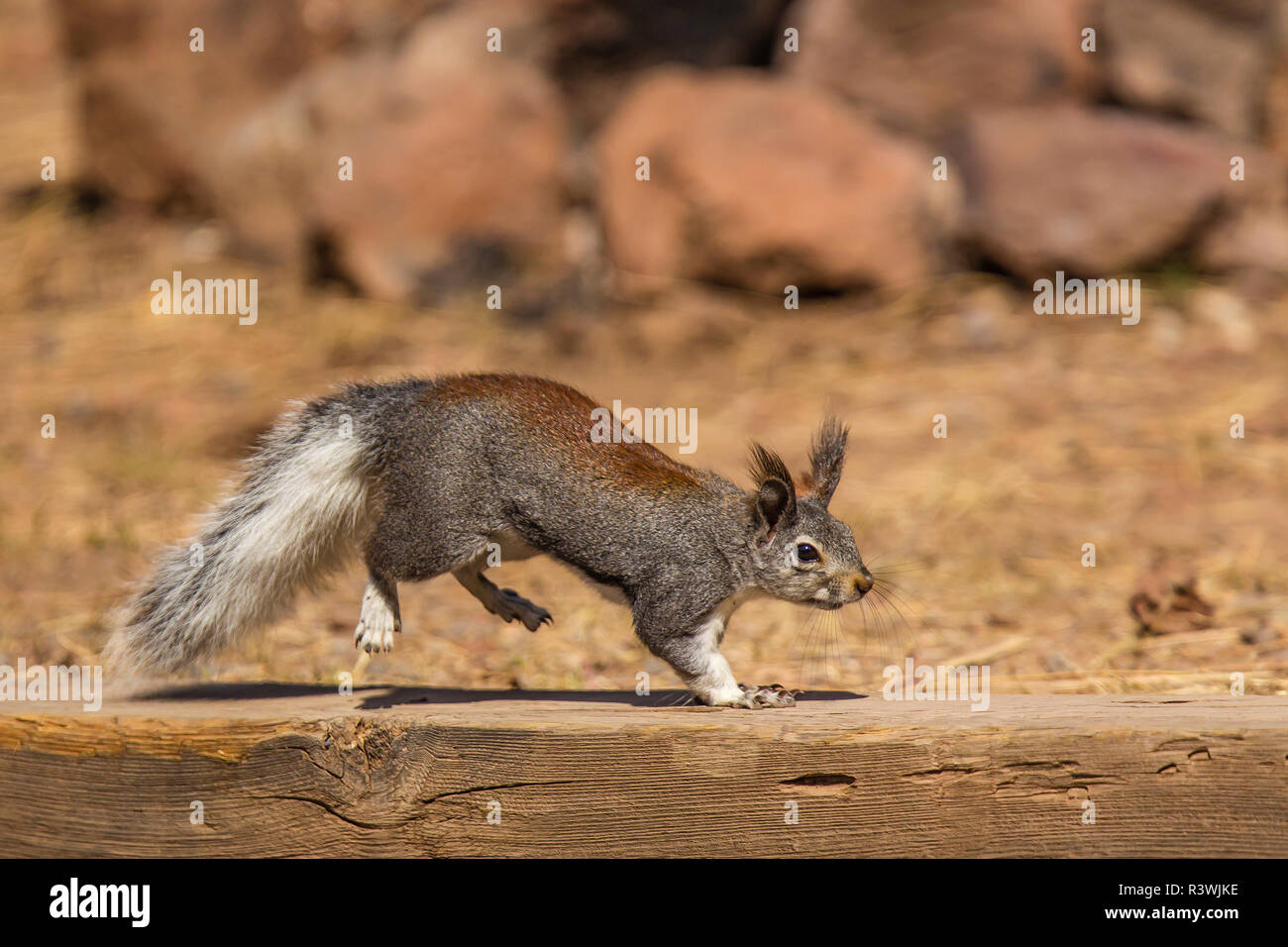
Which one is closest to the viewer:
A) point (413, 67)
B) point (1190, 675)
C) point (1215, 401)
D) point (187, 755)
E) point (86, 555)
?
point (187, 755)

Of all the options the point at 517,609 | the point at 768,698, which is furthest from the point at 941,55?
the point at 768,698

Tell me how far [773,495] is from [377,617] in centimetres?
109

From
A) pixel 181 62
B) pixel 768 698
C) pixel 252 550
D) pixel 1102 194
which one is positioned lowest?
pixel 768 698

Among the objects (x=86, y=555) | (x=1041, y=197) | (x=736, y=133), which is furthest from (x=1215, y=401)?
(x=86, y=555)

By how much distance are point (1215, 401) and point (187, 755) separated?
6240mm

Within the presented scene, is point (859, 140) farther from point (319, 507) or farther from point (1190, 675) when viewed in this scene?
point (319, 507)

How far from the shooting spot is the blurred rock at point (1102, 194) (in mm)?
8938

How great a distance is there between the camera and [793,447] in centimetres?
755

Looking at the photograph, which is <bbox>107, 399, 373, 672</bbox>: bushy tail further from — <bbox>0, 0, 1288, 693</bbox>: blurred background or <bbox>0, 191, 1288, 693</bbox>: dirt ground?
<bbox>0, 0, 1288, 693</bbox>: blurred background

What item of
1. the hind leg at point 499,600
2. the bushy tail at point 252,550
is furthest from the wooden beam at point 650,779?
the hind leg at point 499,600

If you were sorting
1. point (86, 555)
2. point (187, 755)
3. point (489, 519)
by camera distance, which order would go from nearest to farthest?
1. point (187, 755)
2. point (489, 519)
3. point (86, 555)

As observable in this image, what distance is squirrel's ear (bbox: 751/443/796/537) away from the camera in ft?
11.8

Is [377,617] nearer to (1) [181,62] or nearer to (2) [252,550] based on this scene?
(2) [252,550]

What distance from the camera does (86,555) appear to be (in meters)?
6.54
